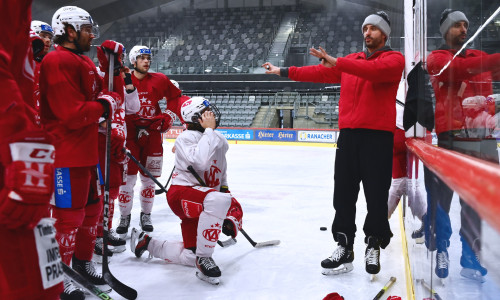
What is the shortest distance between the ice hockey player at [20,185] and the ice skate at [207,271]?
4.35 feet

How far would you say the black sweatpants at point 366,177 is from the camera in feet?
7.47

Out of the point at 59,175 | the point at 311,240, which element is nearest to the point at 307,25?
the point at 311,240

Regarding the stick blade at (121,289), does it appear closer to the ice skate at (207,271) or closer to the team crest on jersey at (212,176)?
the ice skate at (207,271)

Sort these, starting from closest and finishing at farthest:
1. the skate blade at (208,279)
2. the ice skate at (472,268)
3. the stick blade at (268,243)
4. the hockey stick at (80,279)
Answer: the ice skate at (472,268)
the hockey stick at (80,279)
the skate blade at (208,279)
the stick blade at (268,243)

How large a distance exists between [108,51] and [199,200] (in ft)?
3.00

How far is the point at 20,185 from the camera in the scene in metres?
0.80

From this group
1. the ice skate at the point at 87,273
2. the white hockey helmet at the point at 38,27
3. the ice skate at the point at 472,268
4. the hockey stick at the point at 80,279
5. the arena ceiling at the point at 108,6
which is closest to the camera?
the ice skate at the point at 472,268

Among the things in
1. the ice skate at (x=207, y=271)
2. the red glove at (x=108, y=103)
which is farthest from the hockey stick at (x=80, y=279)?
the red glove at (x=108, y=103)

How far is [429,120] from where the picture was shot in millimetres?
1705

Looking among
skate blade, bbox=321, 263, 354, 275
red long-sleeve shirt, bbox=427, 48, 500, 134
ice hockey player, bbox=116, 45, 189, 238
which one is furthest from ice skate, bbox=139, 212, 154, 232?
red long-sleeve shirt, bbox=427, 48, 500, 134

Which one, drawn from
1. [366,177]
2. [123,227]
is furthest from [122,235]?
[366,177]

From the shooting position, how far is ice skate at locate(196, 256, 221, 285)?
218 cm

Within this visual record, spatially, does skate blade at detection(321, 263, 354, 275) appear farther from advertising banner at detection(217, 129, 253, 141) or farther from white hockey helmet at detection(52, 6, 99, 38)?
advertising banner at detection(217, 129, 253, 141)

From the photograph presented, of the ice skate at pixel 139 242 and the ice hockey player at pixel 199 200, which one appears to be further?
the ice skate at pixel 139 242
